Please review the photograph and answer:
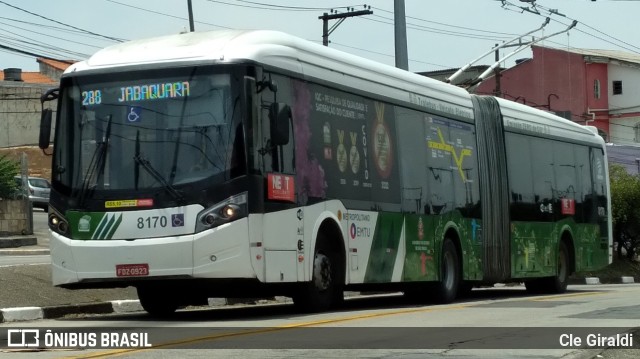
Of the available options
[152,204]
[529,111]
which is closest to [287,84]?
[152,204]

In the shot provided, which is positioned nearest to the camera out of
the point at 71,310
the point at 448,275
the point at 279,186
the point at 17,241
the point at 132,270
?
the point at 132,270

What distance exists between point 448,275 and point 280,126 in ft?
20.9

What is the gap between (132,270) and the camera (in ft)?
45.9

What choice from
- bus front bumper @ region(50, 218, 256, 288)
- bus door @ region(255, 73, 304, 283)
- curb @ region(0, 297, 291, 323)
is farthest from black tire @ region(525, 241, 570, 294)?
bus front bumper @ region(50, 218, 256, 288)

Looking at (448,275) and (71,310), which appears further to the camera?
(448,275)

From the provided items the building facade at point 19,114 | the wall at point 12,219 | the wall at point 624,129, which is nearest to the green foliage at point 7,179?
the wall at point 12,219

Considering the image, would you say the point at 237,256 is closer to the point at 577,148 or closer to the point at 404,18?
the point at 577,148

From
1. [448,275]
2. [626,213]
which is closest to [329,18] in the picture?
[626,213]

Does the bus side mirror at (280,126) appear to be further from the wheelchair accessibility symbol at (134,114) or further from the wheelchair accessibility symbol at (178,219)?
the wheelchair accessibility symbol at (134,114)

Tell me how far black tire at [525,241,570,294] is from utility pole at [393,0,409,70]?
6.31 metres

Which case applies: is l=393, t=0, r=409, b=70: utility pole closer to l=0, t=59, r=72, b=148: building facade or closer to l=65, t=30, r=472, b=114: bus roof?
l=65, t=30, r=472, b=114: bus roof

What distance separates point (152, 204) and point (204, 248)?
2.64ft

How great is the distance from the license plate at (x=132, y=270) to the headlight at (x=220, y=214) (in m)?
0.75

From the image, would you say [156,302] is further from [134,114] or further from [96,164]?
[134,114]
